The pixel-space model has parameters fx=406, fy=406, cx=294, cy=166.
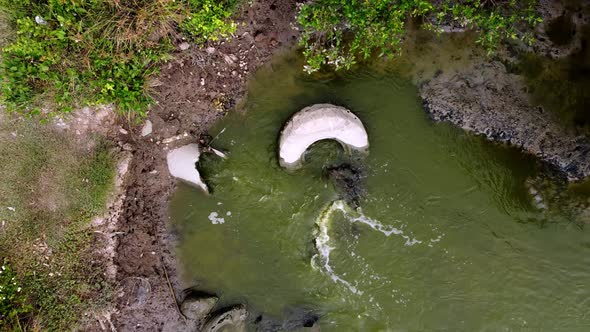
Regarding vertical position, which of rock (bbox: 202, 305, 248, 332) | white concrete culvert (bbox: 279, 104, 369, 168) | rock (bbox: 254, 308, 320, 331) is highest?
white concrete culvert (bbox: 279, 104, 369, 168)

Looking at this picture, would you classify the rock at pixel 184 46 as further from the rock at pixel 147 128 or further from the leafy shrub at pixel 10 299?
the leafy shrub at pixel 10 299

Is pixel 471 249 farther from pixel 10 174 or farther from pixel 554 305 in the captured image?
pixel 10 174

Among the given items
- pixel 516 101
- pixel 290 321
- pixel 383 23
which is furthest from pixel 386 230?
pixel 383 23

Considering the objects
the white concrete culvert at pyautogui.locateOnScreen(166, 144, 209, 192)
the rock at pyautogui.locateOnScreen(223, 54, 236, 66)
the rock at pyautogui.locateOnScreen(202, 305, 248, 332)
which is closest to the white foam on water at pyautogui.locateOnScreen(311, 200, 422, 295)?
the rock at pyautogui.locateOnScreen(202, 305, 248, 332)

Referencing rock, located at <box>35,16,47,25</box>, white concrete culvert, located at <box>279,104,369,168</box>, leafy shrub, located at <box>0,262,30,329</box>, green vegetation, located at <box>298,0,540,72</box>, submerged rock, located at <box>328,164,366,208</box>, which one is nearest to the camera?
rock, located at <box>35,16,47,25</box>

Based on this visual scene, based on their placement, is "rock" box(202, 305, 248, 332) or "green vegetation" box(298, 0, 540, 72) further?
"rock" box(202, 305, 248, 332)

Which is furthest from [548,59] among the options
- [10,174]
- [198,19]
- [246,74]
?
[10,174]

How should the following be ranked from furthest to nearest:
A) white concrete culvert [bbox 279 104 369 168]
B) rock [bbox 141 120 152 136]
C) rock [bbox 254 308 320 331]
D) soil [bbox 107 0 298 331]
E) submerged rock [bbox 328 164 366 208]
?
rock [bbox 254 308 320 331]
submerged rock [bbox 328 164 366 208]
rock [bbox 141 120 152 136]
soil [bbox 107 0 298 331]
white concrete culvert [bbox 279 104 369 168]

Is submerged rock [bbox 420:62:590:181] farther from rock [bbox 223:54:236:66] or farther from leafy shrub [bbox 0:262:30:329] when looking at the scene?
leafy shrub [bbox 0:262:30:329]
